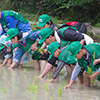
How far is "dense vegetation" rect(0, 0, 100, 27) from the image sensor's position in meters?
10.4

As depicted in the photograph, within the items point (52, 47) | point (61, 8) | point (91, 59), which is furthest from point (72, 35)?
point (61, 8)

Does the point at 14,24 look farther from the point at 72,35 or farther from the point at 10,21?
the point at 72,35

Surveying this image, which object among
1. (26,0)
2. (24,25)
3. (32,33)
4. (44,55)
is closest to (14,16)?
(24,25)

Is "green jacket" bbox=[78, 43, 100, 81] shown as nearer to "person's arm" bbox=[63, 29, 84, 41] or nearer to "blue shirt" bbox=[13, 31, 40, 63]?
"person's arm" bbox=[63, 29, 84, 41]

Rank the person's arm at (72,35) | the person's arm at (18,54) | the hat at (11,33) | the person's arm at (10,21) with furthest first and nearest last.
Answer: the person's arm at (10,21)
the person's arm at (18,54)
the hat at (11,33)
the person's arm at (72,35)

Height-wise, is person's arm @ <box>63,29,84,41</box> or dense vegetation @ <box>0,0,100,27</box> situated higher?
person's arm @ <box>63,29,84,41</box>

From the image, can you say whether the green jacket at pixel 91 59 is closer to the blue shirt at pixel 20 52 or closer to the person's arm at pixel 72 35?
the person's arm at pixel 72 35

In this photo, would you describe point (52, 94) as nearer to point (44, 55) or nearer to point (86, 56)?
point (86, 56)

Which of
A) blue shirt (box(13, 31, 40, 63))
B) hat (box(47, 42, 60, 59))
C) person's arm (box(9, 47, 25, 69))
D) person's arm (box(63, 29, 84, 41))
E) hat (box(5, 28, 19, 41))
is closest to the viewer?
person's arm (box(63, 29, 84, 41))

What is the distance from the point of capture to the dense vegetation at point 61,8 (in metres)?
10.4

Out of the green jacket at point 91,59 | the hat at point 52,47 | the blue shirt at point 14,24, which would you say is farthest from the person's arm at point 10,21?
the green jacket at point 91,59

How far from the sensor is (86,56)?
3.62 metres

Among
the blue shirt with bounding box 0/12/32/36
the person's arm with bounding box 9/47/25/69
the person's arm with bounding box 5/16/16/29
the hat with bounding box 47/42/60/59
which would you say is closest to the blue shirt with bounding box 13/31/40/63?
the person's arm with bounding box 9/47/25/69

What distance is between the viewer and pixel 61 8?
1132cm
